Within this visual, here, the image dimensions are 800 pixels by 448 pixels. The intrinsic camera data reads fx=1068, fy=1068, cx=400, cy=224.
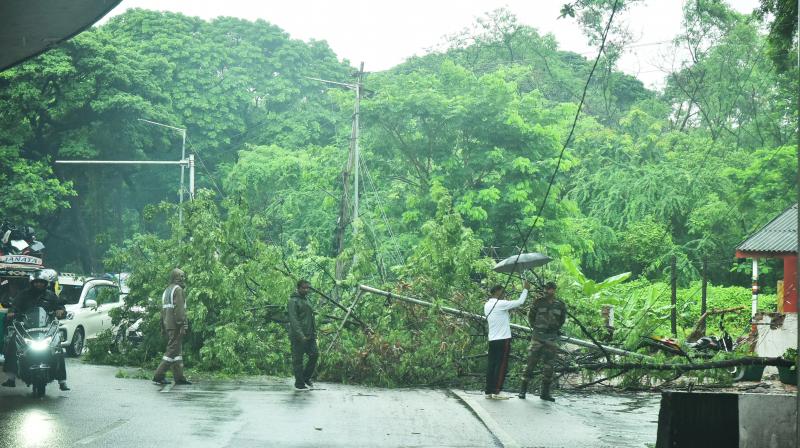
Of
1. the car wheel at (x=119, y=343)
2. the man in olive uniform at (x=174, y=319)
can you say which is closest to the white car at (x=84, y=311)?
the car wheel at (x=119, y=343)

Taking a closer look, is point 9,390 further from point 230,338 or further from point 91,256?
point 91,256

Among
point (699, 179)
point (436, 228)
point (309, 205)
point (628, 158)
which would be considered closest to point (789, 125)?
point (699, 179)

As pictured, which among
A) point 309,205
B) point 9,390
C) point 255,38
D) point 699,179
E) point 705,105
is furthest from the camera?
point 255,38

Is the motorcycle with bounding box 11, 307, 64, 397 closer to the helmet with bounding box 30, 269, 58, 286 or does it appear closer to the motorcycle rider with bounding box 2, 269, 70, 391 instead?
the motorcycle rider with bounding box 2, 269, 70, 391

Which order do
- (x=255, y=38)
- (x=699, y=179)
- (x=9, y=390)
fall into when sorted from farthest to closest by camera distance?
(x=255, y=38), (x=699, y=179), (x=9, y=390)

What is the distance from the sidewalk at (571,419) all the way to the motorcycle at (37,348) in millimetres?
5998

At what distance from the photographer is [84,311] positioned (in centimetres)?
2497

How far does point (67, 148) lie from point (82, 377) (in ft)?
94.4

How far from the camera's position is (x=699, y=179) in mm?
43656

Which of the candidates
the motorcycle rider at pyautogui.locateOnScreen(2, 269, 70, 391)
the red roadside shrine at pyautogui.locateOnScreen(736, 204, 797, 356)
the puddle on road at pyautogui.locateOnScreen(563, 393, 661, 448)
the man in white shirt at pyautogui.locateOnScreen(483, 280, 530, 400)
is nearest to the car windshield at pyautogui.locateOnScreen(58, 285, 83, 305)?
the motorcycle rider at pyautogui.locateOnScreen(2, 269, 70, 391)

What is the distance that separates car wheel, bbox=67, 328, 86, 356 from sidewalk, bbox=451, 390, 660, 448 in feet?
34.9

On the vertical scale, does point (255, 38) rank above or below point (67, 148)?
above

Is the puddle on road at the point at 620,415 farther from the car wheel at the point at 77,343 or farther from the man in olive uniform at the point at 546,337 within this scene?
the car wheel at the point at 77,343

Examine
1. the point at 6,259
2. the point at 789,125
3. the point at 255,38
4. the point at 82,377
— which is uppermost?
the point at 255,38
